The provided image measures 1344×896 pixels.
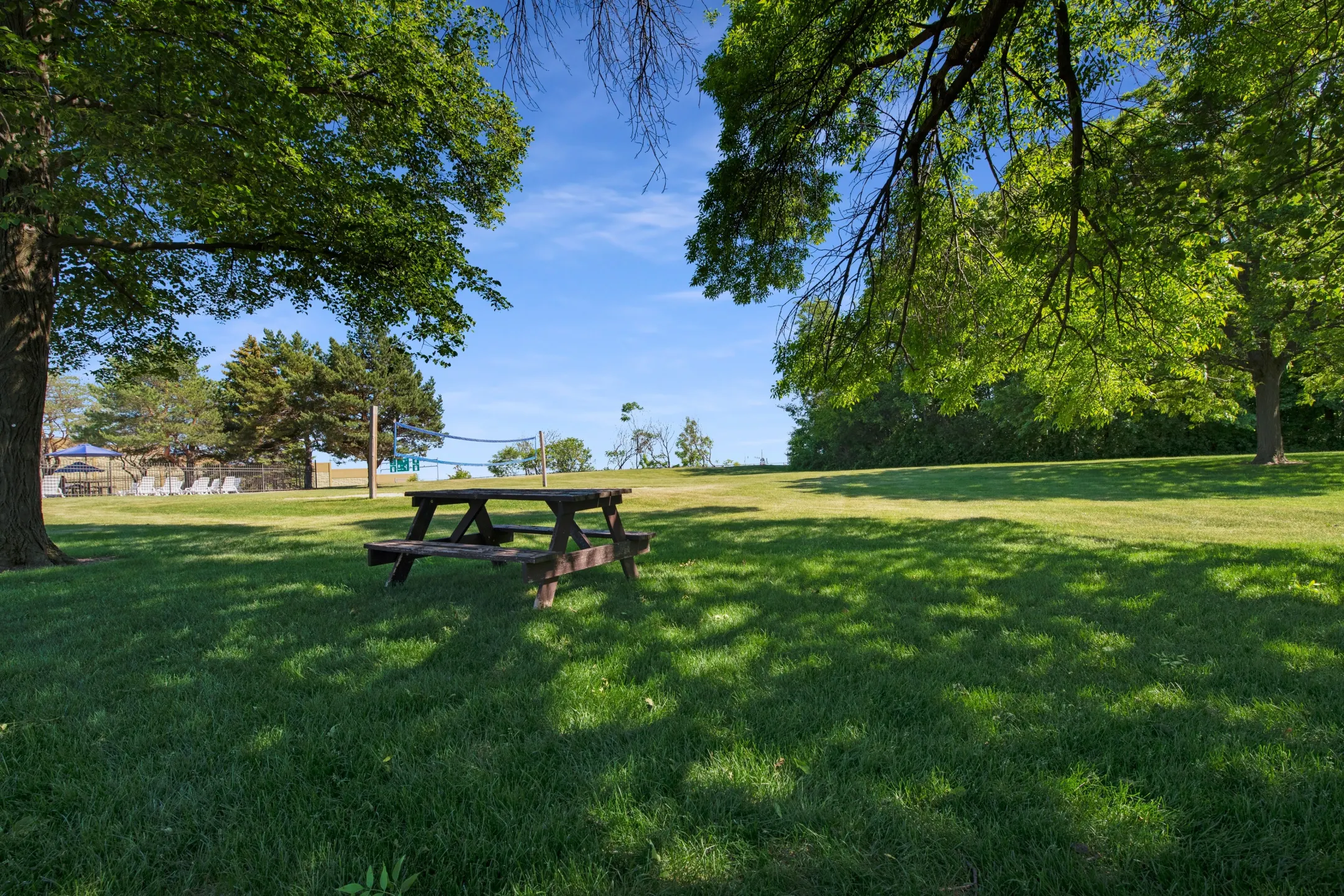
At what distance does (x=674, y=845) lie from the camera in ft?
6.02

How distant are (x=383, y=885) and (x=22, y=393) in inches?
382

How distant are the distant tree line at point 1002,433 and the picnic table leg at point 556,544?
18164mm

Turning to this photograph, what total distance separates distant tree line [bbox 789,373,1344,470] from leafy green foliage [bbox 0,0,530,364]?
1594 centimetres

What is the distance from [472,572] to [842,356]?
19.0 feet

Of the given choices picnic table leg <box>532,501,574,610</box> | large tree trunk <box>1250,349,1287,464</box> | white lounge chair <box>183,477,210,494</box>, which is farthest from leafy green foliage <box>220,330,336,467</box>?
large tree trunk <box>1250,349,1287,464</box>

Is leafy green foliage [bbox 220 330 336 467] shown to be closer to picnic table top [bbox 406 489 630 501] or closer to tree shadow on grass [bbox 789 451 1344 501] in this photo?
tree shadow on grass [bbox 789 451 1344 501]

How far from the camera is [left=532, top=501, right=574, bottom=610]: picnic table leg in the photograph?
4.68 m

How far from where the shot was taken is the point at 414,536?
236 inches

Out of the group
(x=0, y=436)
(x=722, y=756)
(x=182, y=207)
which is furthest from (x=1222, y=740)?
(x=0, y=436)

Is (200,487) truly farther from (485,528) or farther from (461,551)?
(461,551)

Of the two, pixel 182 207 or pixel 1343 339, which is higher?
pixel 182 207

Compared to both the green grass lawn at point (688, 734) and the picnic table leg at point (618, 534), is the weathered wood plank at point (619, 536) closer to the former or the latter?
the picnic table leg at point (618, 534)

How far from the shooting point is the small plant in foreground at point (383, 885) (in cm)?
163

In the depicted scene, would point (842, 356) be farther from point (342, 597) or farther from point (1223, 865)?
point (1223, 865)
